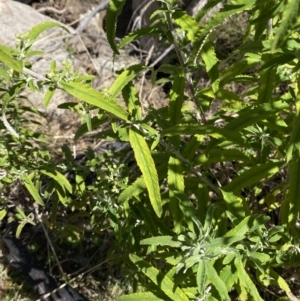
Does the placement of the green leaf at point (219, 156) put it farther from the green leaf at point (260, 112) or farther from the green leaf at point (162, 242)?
the green leaf at point (162, 242)

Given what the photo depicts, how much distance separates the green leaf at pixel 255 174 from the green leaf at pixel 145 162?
362 millimetres

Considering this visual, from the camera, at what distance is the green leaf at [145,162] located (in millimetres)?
1687

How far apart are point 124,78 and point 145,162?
0.35m

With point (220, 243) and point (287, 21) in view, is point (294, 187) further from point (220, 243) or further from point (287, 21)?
point (287, 21)

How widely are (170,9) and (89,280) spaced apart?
2.37m

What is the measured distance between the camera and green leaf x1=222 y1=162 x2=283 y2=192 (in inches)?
73.3

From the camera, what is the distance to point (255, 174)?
190 cm

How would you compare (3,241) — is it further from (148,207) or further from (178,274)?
(178,274)

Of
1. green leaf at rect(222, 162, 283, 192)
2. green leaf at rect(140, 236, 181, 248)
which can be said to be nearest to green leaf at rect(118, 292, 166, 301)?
green leaf at rect(140, 236, 181, 248)

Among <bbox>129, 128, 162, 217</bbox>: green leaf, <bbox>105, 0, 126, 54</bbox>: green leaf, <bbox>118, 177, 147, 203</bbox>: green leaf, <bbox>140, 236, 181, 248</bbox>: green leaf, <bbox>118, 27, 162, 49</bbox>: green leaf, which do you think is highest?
<bbox>105, 0, 126, 54</bbox>: green leaf

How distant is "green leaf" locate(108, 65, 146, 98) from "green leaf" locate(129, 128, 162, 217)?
0.52ft

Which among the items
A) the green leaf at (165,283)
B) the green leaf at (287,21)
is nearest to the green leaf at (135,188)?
the green leaf at (165,283)

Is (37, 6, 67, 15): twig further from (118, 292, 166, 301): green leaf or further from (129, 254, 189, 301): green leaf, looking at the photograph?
(118, 292, 166, 301): green leaf

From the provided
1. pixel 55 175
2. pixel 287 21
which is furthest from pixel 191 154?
pixel 287 21
